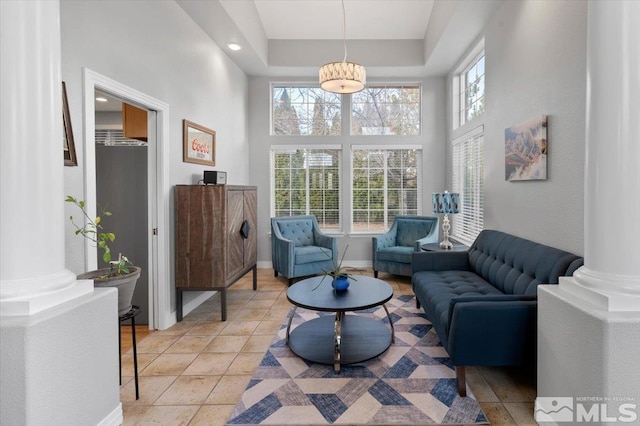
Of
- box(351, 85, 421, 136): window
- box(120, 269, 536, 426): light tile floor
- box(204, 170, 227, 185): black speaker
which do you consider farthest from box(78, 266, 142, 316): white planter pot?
box(351, 85, 421, 136): window

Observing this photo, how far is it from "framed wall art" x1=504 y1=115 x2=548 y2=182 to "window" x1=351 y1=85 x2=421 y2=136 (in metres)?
2.56

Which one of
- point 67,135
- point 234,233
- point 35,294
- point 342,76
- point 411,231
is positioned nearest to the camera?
point 35,294

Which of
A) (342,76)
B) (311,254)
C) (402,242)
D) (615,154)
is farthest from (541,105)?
(311,254)

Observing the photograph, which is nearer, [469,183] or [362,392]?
[362,392]

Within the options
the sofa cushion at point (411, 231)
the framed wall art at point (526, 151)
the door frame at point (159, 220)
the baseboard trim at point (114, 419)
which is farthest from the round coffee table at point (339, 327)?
the sofa cushion at point (411, 231)

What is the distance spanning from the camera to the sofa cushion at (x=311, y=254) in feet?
15.7

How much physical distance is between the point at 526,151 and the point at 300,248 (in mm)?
3103

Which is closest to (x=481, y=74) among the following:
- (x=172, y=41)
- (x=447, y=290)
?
(x=447, y=290)

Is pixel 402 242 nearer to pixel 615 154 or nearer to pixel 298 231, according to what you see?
pixel 298 231

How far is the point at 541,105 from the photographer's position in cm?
282

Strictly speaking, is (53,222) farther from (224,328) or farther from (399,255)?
(399,255)

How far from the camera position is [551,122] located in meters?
2.70

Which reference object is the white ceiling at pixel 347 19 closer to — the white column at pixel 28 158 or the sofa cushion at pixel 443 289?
the sofa cushion at pixel 443 289

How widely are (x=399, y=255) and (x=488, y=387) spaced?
2657 millimetres
